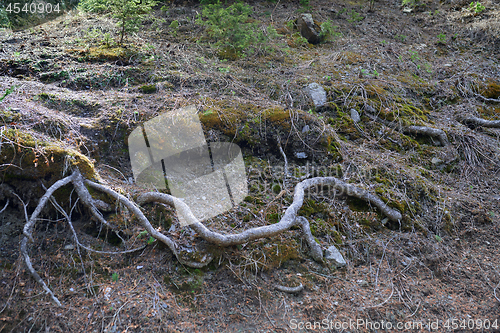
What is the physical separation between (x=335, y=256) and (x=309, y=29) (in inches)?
250

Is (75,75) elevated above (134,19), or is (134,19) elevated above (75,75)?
(134,19)

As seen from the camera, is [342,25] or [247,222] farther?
[342,25]

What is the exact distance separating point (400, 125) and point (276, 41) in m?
3.72

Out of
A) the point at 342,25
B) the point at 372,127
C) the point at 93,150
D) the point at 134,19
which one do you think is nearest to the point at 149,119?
the point at 93,150

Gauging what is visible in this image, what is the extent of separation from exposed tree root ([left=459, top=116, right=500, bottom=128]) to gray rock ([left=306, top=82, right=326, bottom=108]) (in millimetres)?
2959

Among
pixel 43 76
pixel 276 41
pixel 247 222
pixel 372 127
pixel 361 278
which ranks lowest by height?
pixel 361 278

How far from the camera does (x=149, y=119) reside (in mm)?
3988

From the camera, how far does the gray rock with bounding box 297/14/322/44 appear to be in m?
7.61

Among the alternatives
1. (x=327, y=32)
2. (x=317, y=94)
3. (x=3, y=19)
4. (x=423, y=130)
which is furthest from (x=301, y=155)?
(x=3, y=19)

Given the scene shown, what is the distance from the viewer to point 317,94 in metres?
5.40

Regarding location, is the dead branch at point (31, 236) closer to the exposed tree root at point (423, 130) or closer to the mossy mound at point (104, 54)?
the mossy mound at point (104, 54)

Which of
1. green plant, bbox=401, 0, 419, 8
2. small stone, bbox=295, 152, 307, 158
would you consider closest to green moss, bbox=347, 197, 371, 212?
small stone, bbox=295, 152, 307, 158

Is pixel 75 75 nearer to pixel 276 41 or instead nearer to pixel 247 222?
pixel 247 222

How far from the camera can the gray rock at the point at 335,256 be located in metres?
3.33
